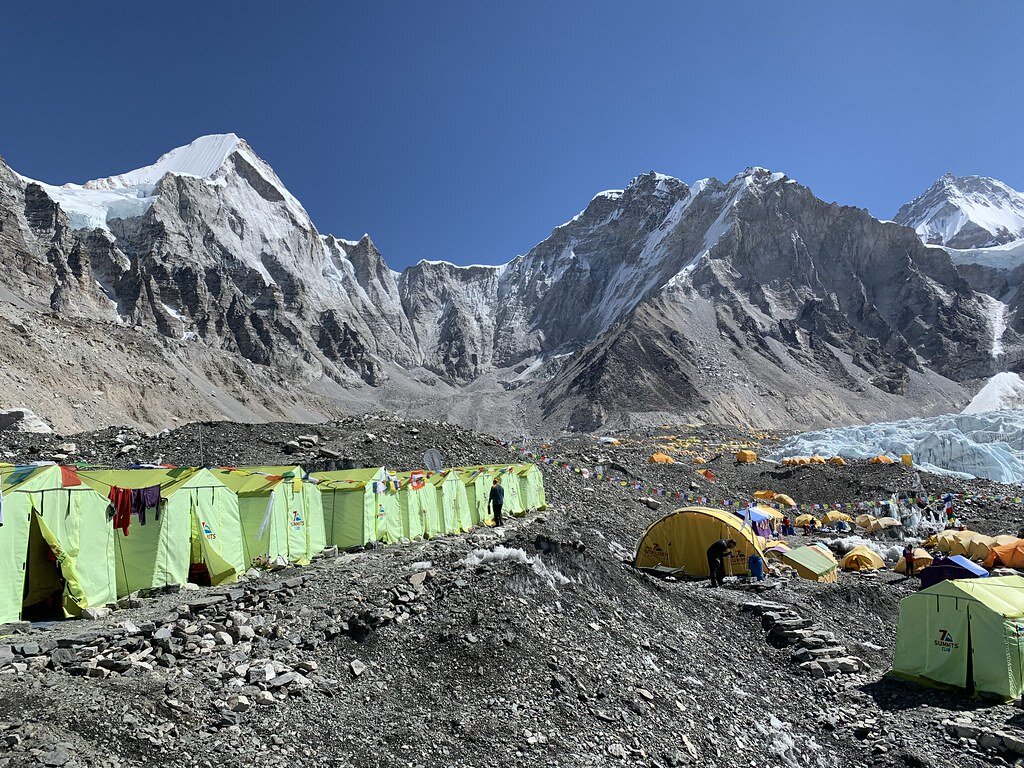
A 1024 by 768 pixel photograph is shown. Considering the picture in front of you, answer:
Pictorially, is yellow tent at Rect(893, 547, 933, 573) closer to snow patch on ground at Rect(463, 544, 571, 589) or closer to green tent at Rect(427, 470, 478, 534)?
snow patch on ground at Rect(463, 544, 571, 589)

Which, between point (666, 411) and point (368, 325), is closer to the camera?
point (666, 411)

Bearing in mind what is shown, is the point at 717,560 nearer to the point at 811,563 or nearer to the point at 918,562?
the point at 811,563

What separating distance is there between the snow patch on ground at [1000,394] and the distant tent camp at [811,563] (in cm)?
10957

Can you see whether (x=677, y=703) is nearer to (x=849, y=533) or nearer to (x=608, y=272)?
(x=849, y=533)

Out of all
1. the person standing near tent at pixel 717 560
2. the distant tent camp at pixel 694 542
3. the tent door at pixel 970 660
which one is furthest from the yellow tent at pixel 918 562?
the tent door at pixel 970 660

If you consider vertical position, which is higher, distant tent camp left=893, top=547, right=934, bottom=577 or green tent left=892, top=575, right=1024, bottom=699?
green tent left=892, top=575, right=1024, bottom=699

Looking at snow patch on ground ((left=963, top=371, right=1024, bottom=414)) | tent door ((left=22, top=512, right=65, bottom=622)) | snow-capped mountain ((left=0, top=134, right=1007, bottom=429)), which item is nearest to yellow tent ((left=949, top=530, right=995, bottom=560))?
tent door ((left=22, top=512, right=65, bottom=622))

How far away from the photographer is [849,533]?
26.5m

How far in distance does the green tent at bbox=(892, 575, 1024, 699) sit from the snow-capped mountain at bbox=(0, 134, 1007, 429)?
186 feet

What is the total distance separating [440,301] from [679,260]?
74.4 m

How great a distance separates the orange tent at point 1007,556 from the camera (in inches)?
773

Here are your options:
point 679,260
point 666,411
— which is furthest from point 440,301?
point 666,411

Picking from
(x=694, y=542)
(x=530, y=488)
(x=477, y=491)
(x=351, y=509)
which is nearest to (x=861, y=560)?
(x=694, y=542)

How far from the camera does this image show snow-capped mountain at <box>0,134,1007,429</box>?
93875 millimetres
